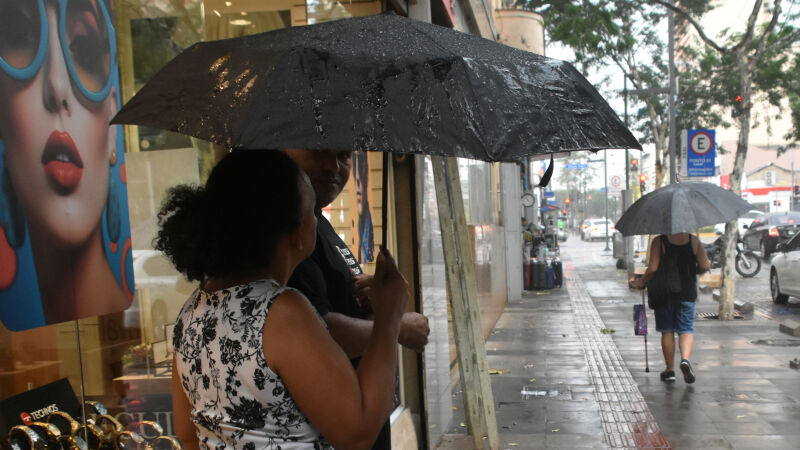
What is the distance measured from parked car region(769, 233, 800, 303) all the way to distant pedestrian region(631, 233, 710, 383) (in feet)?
26.0

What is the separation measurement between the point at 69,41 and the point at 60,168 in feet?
1.49

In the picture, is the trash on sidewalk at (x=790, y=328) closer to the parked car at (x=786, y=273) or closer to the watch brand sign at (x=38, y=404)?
the parked car at (x=786, y=273)

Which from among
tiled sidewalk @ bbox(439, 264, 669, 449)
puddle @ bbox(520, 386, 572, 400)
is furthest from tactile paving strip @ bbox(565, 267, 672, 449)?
puddle @ bbox(520, 386, 572, 400)

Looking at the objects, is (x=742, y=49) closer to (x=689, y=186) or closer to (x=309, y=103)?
(x=689, y=186)

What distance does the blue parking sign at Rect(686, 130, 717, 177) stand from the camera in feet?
46.4

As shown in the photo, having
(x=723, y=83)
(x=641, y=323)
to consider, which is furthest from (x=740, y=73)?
(x=723, y=83)

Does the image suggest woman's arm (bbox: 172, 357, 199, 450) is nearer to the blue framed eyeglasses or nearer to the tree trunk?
the blue framed eyeglasses

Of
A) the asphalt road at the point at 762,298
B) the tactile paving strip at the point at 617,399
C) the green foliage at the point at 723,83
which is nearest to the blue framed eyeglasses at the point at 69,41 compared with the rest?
the tactile paving strip at the point at 617,399

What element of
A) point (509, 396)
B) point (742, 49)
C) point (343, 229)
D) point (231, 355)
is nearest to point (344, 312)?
point (231, 355)

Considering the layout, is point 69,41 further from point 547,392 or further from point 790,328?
point 790,328

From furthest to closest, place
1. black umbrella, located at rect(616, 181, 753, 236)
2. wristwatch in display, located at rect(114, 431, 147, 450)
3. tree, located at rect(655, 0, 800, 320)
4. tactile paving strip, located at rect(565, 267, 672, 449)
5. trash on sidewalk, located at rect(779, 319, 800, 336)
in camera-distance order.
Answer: tree, located at rect(655, 0, 800, 320)
trash on sidewalk, located at rect(779, 319, 800, 336)
black umbrella, located at rect(616, 181, 753, 236)
tactile paving strip, located at rect(565, 267, 672, 449)
wristwatch in display, located at rect(114, 431, 147, 450)

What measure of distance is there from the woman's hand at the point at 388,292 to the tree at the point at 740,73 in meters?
12.1

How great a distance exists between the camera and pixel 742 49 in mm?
13758

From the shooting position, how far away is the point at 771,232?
86.3ft
